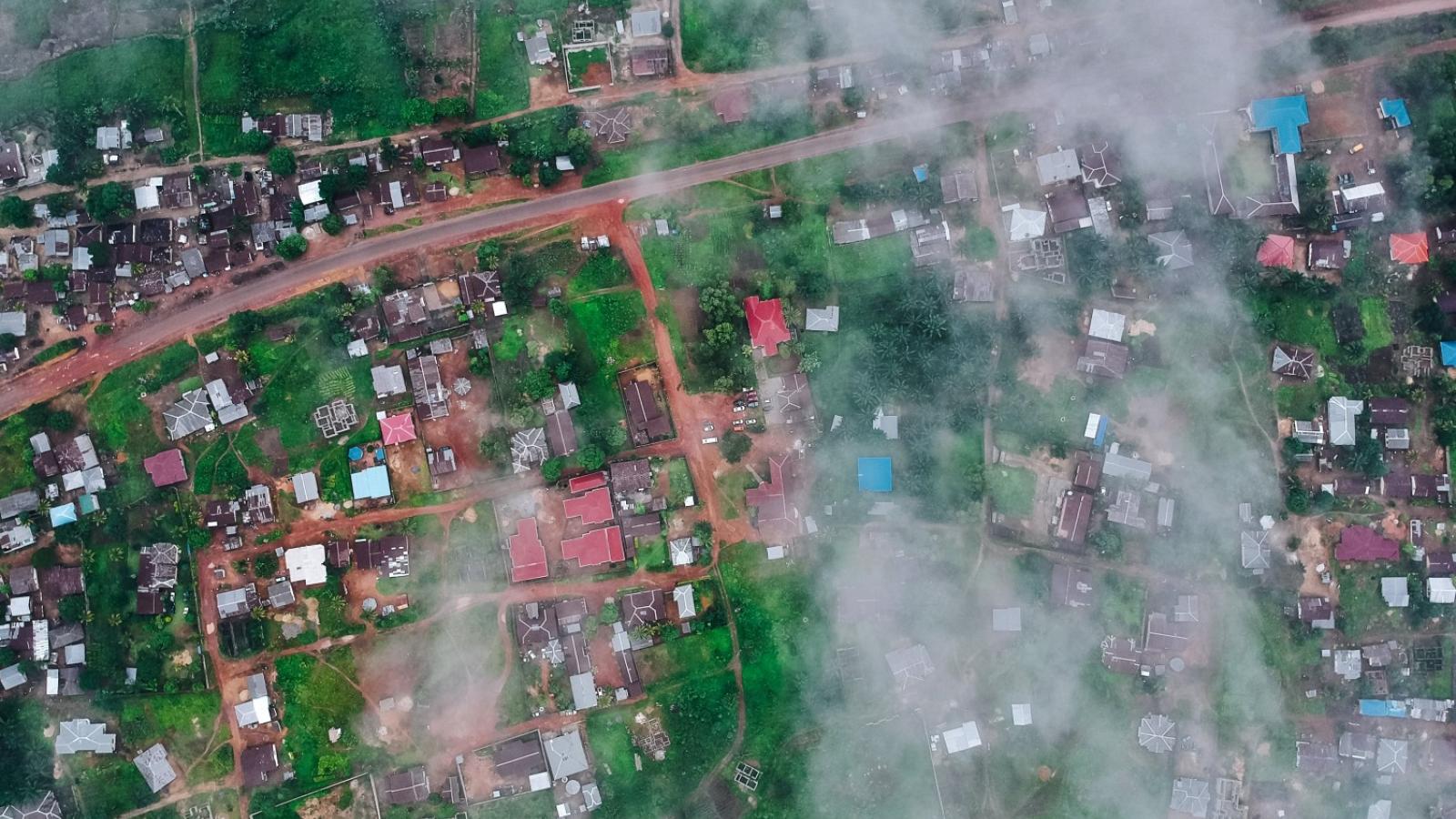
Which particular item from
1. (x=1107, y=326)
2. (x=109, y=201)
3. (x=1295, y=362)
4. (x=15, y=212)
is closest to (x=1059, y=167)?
(x=1107, y=326)

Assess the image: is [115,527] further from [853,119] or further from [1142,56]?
[1142,56]

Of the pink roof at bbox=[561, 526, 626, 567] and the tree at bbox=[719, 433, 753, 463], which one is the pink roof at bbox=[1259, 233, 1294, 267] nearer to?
the tree at bbox=[719, 433, 753, 463]

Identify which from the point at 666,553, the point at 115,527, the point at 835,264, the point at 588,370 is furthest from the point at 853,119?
the point at 115,527

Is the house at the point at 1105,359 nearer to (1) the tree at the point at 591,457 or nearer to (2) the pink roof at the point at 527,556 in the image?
(1) the tree at the point at 591,457

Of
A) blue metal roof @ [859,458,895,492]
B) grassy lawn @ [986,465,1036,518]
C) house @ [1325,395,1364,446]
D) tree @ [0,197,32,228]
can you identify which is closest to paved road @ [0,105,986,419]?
tree @ [0,197,32,228]

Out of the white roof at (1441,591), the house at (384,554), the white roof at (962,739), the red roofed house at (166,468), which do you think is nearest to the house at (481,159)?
the house at (384,554)

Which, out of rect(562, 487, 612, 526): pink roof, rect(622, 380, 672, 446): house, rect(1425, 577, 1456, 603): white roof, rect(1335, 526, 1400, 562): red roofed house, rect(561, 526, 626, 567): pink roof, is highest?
rect(622, 380, 672, 446): house
